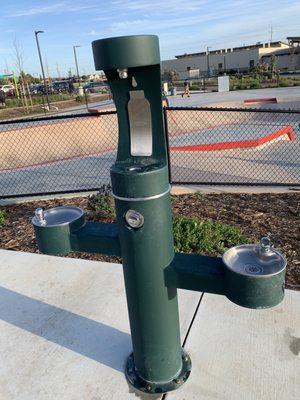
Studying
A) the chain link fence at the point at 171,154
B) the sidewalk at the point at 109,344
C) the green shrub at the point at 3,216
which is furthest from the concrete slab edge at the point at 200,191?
the sidewalk at the point at 109,344

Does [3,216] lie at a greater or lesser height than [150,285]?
lesser

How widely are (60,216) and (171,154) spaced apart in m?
6.19

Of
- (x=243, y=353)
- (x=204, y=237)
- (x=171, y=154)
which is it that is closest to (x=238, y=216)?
(x=204, y=237)

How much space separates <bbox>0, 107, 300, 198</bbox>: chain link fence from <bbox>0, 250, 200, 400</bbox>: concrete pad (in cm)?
220

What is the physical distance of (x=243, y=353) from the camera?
2207 millimetres

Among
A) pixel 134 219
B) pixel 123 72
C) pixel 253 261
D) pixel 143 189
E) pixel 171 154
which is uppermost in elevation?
pixel 123 72

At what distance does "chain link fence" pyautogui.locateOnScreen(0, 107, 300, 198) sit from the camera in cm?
614

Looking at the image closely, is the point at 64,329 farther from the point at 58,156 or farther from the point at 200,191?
the point at 58,156

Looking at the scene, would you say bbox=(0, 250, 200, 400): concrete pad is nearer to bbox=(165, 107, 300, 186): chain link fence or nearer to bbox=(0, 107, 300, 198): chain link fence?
bbox=(0, 107, 300, 198): chain link fence

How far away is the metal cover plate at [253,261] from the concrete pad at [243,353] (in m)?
0.70

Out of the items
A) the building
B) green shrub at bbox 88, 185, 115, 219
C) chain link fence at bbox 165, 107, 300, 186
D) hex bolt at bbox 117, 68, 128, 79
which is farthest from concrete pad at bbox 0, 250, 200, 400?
the building

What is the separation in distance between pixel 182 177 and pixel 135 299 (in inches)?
183

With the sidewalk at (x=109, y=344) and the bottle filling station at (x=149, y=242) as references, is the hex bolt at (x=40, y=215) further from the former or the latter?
the sidewalk at (x=109, y=344)

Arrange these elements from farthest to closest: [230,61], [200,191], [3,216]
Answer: [230,61] → [200,191] → [3,216]
